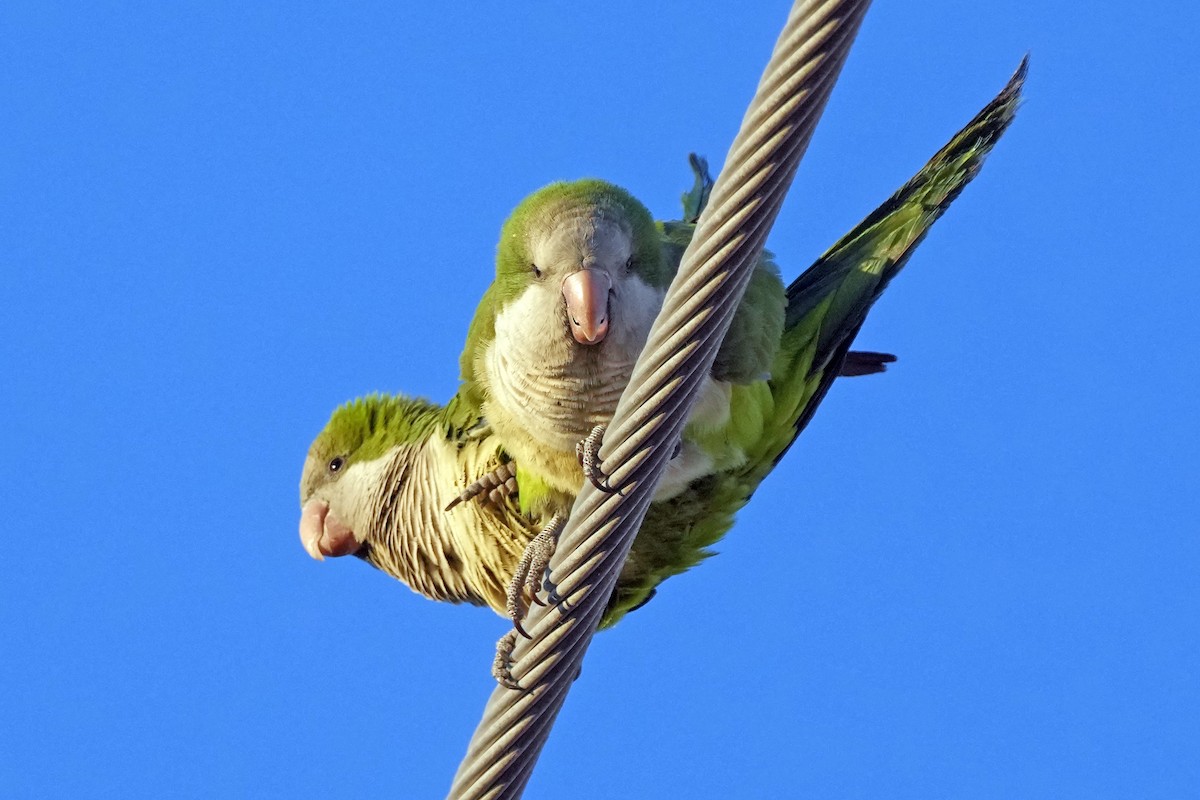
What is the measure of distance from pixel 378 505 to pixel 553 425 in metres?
1.77

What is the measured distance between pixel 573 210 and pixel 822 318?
1192 millimetres

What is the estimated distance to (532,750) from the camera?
121 inches

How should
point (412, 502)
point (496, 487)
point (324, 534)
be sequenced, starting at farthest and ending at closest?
point (324, 534) → point (412, 502) → point (496, 487)

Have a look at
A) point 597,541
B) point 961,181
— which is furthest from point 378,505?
point 597,541

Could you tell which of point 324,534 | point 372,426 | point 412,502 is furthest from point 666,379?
point 324,534

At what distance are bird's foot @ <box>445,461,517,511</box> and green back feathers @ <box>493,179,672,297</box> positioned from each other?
724mm

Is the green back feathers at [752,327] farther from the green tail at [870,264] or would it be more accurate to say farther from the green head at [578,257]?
the green tail at [870,264]

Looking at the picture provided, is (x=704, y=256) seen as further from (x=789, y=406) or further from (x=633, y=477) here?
(x=789, y=406)

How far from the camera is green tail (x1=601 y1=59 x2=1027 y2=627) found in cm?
488

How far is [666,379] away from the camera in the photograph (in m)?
2.70

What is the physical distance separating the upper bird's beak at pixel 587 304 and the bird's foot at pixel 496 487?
0.96 m

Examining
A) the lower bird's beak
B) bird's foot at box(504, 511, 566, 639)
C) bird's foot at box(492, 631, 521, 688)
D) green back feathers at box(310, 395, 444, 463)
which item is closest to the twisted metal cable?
bird's foot at box(492, 631, 521, 688)

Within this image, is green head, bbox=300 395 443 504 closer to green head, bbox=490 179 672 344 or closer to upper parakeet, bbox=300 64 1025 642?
upper parakeet, bbox=300 64 1025 642

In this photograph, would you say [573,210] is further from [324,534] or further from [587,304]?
[324,534]
